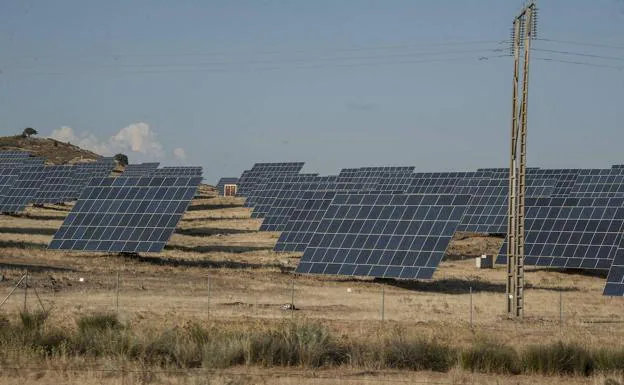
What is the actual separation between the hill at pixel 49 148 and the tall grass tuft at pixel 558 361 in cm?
13434

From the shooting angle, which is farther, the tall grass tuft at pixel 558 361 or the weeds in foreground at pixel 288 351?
the tall grass tuft at pixel 558 361

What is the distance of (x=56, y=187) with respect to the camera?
75.3 m

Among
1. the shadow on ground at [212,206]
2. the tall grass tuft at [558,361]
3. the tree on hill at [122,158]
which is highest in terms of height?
the tree on hill at [122,158]

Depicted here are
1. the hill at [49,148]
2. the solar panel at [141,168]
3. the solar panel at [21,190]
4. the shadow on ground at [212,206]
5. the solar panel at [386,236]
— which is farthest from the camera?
the hill at [49,148]

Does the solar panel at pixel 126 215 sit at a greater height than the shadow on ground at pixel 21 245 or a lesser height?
greater

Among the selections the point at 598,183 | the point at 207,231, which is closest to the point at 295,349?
the point at 207,231

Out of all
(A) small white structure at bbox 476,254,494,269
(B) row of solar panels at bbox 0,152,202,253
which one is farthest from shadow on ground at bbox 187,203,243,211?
(A) small white structure at bbox 476,254,494,269

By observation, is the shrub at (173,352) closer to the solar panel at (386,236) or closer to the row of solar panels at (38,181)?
the solar panel at (386,236)

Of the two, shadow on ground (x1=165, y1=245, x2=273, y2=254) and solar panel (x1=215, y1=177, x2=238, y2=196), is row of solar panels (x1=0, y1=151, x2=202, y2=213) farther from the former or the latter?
solar panel (x1=215, y1=177, x2=238, y2=196)

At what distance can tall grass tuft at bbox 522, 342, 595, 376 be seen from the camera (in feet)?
64.4

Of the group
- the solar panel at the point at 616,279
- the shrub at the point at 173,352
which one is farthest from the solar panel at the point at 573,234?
the shrub at the point at 173,352

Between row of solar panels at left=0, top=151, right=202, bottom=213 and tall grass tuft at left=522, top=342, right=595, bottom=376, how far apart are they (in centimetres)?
4400

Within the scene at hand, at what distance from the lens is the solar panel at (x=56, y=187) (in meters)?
72.9

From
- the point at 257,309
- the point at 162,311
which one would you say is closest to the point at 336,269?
the point at 257,309
